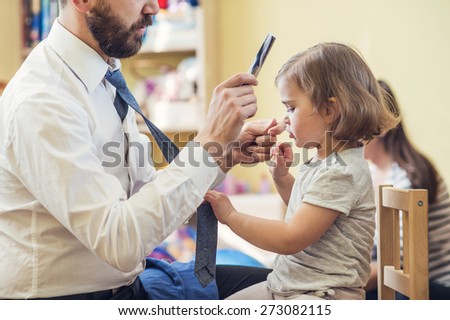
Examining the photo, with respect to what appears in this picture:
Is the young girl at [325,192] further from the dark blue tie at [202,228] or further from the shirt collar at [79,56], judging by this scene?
the shirt collar at [79,56]

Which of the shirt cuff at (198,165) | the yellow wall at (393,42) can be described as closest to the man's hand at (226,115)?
the shirt cuff at (198,165)

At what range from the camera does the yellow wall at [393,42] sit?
3119 mm

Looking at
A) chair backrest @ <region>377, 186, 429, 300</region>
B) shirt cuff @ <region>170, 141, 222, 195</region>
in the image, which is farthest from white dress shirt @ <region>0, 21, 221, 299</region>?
chair backrest @ <region>377, 186, 429, 300</region>

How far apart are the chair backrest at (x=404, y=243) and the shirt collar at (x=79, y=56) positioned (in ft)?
2.17

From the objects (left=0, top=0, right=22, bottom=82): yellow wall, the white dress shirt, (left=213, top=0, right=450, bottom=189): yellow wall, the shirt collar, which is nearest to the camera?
the white dress shirt

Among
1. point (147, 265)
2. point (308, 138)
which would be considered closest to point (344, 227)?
point (308, 138)

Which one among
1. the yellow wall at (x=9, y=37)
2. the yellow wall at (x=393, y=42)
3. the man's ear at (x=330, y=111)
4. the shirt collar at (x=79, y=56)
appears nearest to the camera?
the shirt collar at (x=79, y=56)

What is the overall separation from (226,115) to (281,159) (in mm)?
308

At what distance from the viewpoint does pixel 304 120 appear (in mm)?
1406

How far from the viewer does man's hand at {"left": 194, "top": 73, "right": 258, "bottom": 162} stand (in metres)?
1.20

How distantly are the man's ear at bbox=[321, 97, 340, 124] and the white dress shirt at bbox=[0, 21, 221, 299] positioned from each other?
12.9 inches

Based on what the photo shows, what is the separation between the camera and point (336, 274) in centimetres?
131

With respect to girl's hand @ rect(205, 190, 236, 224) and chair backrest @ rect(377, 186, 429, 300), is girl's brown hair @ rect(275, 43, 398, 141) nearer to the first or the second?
chair backrest @ rect(377, 186, 429, 300)

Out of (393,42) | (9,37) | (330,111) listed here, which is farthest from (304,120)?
(9,37)
